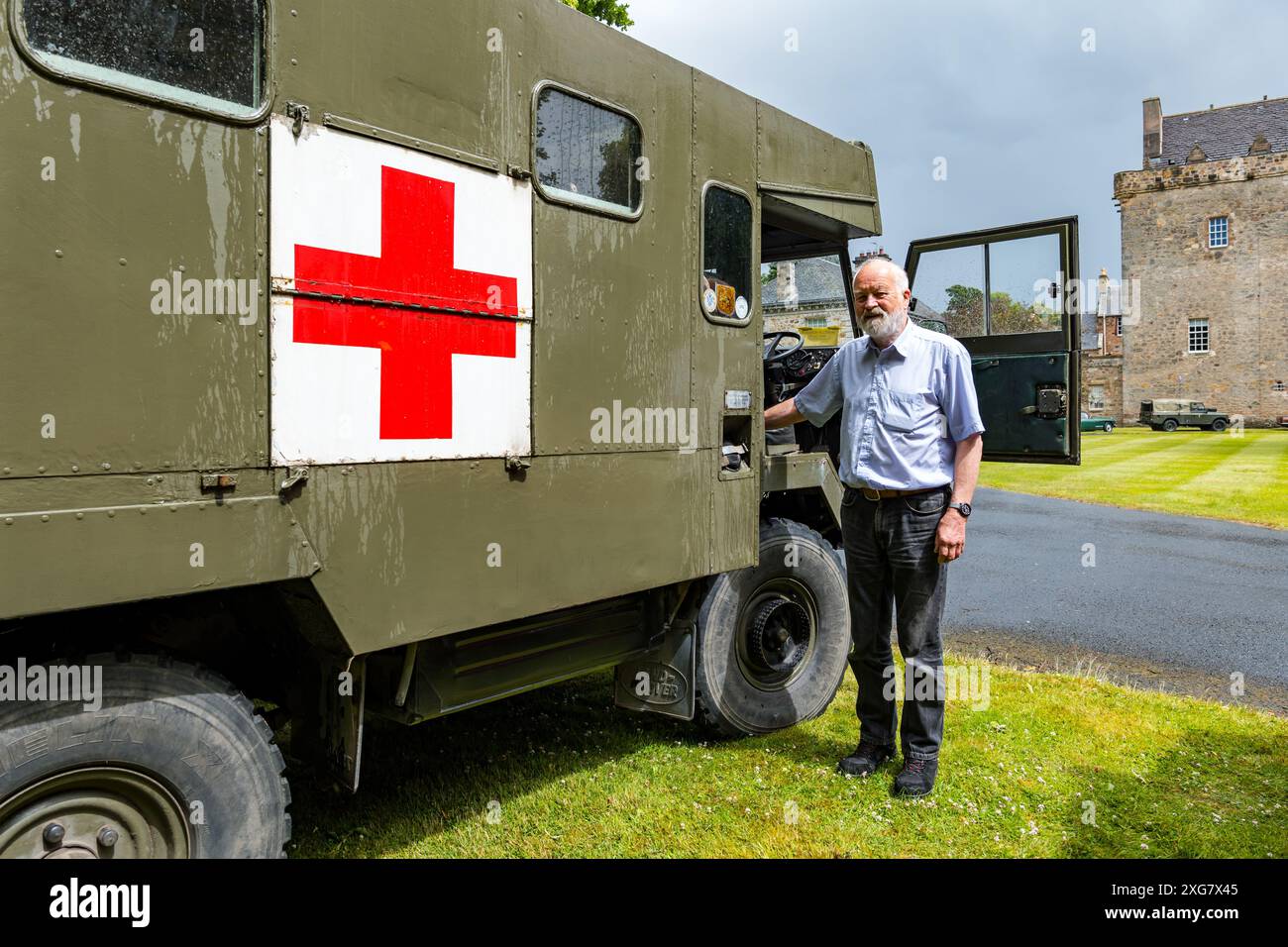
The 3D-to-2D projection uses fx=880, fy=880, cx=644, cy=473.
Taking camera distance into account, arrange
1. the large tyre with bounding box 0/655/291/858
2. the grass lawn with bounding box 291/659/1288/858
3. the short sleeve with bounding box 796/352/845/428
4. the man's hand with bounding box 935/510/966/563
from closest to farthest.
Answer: the large tyre with bounding box 0/655/291/858 < the grass lawn with bounding box 291/659/1288/858 < the man's hand with bounding box 935/510/966/563 < the short sleeve with bounding box 796/352/845/428

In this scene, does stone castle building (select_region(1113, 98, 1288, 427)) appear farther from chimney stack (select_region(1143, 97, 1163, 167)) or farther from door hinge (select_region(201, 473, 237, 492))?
door hinge (select_region(201, 473, 237, 492))

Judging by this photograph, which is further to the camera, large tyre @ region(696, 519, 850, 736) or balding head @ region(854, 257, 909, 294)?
large tyre @ region(696, 519, 850, 736)

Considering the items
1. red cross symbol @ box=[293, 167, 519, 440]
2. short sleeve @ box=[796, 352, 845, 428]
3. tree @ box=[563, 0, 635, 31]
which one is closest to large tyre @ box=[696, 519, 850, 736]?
→ short sleeve @ box=[796, 352, 845, 428]

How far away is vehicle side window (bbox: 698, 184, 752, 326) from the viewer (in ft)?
12.3

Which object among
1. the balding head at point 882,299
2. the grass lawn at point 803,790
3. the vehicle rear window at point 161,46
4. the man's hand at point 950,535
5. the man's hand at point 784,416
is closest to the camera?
the vehicle rear window at point 161,46

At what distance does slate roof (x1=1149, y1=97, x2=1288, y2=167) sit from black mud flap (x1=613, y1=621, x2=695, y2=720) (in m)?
52.6

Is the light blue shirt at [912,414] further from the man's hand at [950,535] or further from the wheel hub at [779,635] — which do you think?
the wheel hub at [779,635]

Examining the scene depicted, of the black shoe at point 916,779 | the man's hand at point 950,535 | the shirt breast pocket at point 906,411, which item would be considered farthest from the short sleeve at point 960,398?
the black shoe at point 916,779

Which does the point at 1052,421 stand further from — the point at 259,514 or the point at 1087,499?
the point at 1087,499

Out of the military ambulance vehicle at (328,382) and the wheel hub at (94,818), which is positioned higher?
the military ambulance vehicle at (328,382)

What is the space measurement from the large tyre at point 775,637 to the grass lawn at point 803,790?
0.52 feet

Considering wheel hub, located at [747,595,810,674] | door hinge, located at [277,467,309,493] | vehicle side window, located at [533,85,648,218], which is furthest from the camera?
wheel hub, located at [747,595,810,674]

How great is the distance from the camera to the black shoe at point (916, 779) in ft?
12.2

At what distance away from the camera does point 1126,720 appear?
4.68m
